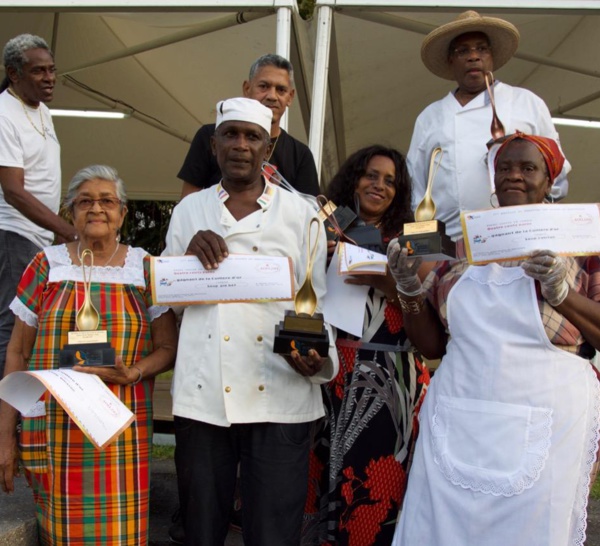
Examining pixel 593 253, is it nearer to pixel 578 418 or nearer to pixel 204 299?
pixel 578 418

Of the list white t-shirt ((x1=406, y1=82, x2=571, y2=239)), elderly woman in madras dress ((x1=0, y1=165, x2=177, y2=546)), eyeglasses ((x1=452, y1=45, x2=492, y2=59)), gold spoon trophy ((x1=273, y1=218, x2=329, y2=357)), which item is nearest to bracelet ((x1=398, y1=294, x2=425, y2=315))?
gold spoon trophy ((x1=273, y1=218, x2=329, y2=357))

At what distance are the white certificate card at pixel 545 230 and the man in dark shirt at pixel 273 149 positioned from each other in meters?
1.44

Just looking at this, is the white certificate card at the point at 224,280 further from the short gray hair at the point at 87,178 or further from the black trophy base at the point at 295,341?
the short gray hair at the point at 87,178

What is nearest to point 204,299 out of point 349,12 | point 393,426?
point 393,426

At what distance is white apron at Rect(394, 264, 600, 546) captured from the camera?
2.07 metres

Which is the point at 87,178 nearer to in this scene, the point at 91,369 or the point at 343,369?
the point at 91,369

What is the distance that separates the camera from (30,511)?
111 inches

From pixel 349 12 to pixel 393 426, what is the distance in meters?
3.15

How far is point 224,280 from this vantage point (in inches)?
97.8

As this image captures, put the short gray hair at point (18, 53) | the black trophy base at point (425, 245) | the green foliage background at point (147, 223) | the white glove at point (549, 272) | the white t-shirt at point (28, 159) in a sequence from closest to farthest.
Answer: the white glove at point (549, 272)
the black trophy base at point (425, 245)
the white t-shirt at point (28, 159)
the short gray hair at point (18, 53)
the green foliage background at point (147, 223)

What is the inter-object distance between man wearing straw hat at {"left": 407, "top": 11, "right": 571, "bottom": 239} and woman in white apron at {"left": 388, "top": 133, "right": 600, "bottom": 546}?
2.44ft

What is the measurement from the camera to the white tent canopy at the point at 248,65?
477 centimetres

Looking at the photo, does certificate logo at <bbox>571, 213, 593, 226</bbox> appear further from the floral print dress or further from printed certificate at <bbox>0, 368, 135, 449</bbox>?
printed certificate at <bbox>0, 368, 135, 449</bbox>

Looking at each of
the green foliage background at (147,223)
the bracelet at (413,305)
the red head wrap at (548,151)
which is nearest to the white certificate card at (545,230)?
the red head wrap at (548,151)
